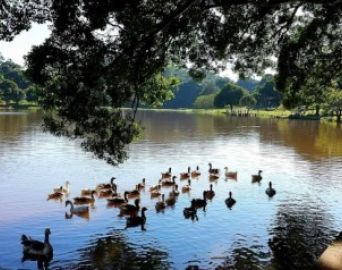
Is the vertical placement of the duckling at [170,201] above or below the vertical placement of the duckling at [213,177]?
below

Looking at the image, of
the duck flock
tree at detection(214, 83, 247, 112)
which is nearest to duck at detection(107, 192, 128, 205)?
the duck flock

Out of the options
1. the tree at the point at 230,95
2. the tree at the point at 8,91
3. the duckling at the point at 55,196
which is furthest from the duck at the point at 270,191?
the tree at the point at 8,91

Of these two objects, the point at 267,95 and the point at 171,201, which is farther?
the point at 267,95

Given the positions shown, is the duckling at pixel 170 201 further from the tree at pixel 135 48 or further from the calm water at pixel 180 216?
the tree at pixel 135 48

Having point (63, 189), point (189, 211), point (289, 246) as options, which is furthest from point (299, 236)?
point (63, 189)

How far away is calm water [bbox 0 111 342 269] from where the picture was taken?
56.6ft

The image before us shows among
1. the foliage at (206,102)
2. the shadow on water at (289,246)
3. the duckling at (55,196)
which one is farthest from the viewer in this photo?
the foliage at (206,102)

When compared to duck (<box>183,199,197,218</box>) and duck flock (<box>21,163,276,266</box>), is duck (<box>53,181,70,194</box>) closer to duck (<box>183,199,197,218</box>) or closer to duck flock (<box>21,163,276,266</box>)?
duck flock (<box>21,163,276,266</box>)

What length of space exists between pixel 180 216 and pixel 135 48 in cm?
879

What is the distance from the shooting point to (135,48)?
1823 centimetres

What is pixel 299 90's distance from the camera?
24141 mm

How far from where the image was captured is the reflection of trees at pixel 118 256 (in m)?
16.4

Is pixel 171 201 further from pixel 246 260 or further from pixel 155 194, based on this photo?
pixel 246 260

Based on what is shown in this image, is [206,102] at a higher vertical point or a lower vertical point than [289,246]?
higher
